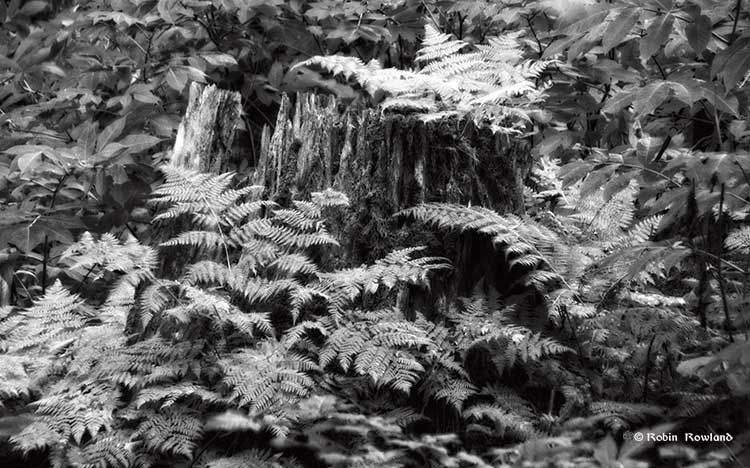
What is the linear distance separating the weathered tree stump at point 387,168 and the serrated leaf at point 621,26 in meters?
0.93

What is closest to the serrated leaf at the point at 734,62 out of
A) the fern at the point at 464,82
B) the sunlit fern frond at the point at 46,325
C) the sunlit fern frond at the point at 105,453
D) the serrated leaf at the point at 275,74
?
the fern at the point at 464,82

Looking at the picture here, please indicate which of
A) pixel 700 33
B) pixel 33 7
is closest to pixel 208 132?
pixel 700 33

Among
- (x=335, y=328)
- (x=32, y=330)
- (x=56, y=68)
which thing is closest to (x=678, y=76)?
(x=335, y=328)

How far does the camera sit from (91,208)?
450 centimetres

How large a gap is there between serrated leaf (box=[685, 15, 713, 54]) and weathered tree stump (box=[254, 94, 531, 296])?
110 centimetres

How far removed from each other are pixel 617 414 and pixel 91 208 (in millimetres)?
3594

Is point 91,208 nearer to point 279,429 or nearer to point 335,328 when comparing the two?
point 335,328

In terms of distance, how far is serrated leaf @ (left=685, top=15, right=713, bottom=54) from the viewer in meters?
2.78

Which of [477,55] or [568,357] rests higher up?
[477,55]

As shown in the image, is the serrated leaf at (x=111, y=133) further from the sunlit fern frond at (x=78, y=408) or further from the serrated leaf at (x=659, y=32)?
the serrated leaf at (x=659, y=32)

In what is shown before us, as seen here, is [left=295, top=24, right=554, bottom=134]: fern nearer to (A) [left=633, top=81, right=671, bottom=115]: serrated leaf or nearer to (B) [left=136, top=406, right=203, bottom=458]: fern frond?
(A) [left=633, top=81, right=671, bottom=115]: serrated leaf

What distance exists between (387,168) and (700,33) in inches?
62.5

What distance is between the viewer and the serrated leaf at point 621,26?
275 centimetres

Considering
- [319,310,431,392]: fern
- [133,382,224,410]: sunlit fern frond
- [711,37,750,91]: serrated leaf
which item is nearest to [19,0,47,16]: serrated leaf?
[133,382,224,410]: sunlit fern frond
